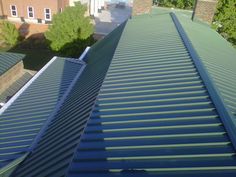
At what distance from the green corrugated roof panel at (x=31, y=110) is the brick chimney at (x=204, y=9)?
9.18 m

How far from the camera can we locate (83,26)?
84.1 feet

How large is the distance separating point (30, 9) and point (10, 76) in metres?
21.1

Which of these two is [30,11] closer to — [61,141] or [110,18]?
[110,18]

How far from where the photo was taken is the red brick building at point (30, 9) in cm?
3597

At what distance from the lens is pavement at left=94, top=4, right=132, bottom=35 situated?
131ft

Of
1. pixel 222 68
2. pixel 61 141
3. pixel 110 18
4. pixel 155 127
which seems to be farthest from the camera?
pixel 110 18

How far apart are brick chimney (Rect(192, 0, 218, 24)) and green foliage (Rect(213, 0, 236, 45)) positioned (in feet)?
23.9

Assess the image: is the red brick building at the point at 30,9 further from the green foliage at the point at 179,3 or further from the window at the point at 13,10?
the green foliage at the point at 179,3

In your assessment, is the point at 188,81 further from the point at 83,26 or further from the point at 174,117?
the point at 83,26

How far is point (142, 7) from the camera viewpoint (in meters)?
20.1

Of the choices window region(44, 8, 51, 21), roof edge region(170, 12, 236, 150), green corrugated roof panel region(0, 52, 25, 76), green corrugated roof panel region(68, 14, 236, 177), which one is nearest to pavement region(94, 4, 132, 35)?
window region(44, 8, 51, 21)

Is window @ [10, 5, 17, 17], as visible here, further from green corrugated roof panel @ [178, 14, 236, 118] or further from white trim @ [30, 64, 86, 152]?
green corrugated roof panel @ [178, 14, 236, 118]

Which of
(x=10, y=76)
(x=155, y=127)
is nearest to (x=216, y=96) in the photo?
(x=155, y=127)

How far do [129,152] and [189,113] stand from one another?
2162 millimetres
